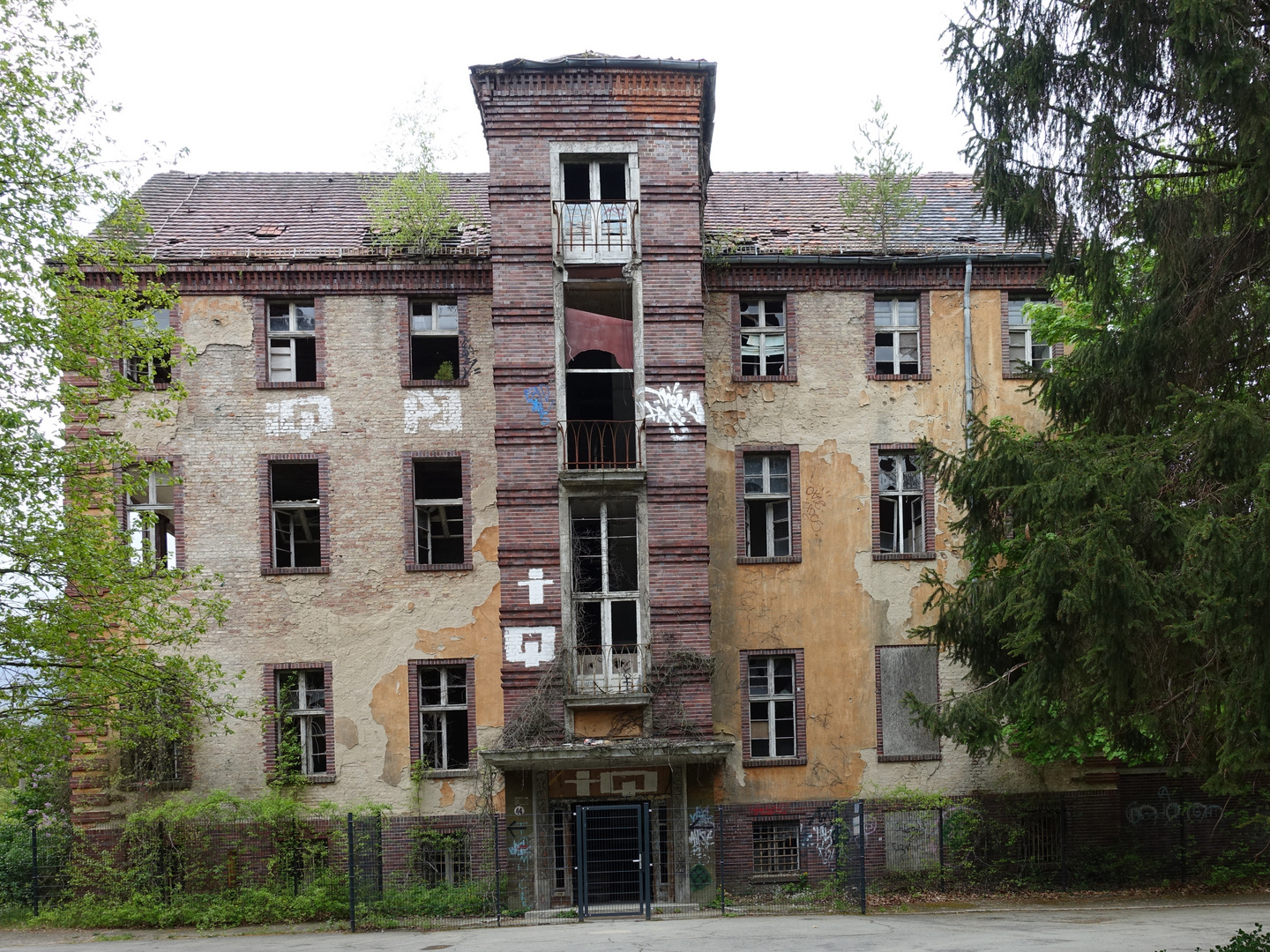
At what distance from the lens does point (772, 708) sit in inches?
800

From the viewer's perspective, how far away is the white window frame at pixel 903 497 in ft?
68.8

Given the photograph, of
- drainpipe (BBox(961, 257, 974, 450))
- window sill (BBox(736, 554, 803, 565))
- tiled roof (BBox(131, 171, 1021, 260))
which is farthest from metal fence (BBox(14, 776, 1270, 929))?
tiled roof (BBox(131, 171, 1021, 260))

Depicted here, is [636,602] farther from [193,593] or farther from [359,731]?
[193,593]

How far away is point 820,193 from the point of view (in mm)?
24500

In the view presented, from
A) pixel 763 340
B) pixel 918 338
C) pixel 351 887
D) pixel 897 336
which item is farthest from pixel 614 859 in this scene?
pixel 918 338

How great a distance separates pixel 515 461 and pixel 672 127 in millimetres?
6228

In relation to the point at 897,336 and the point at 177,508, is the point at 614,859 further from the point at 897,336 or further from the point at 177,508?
the point at 897,336

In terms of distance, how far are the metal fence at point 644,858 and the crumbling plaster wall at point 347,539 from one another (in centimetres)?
112

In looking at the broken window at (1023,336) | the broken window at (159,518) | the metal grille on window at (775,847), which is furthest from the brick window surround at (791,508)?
the broken window at (159,518)

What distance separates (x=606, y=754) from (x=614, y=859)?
6.54 feet

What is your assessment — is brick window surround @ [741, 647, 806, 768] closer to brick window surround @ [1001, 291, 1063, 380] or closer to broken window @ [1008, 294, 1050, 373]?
brick window surround @ [1001, 291, 1063, 380]

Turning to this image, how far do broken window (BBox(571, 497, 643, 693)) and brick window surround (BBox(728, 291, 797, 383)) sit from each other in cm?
329

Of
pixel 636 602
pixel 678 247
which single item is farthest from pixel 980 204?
pixel 636 602

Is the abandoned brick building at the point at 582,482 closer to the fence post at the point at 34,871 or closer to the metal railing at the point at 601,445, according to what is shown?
the metal railing at the point at 601,445
